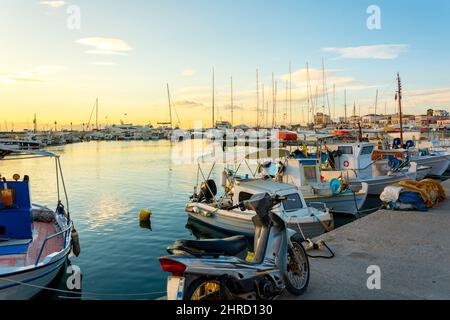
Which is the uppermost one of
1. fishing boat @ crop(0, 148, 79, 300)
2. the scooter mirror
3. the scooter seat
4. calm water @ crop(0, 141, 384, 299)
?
the scooter mirror

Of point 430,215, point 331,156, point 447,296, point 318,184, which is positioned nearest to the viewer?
point 447,296

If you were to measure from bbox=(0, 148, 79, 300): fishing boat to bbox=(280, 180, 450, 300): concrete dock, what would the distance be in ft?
17.4

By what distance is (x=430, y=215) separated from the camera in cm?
1195

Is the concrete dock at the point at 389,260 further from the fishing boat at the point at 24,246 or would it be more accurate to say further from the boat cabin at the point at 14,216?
the boat cabin at the point at 14,216

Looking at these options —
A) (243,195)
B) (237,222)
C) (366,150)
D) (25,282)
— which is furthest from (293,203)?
(366,150)

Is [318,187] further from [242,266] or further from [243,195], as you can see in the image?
[242,266]

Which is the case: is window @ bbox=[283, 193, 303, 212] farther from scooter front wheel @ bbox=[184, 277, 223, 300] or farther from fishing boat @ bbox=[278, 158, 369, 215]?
scooter front wheel @ bbox=[184, 277, 223, 300]

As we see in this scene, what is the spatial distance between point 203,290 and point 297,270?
1575 millimetres

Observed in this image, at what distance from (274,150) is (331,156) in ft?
20.2

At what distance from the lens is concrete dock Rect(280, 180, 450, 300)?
620cm

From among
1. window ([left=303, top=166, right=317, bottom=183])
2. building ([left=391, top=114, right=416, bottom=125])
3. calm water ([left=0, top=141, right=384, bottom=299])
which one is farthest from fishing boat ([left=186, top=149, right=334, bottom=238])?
building ([left=391, top=114, right=416, bottom=125])

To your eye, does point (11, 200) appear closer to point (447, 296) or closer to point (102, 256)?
point (102, 256)

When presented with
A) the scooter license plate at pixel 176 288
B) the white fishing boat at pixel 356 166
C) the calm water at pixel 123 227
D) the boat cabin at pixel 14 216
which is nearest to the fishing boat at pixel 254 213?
the calm water at pixel 123 227
